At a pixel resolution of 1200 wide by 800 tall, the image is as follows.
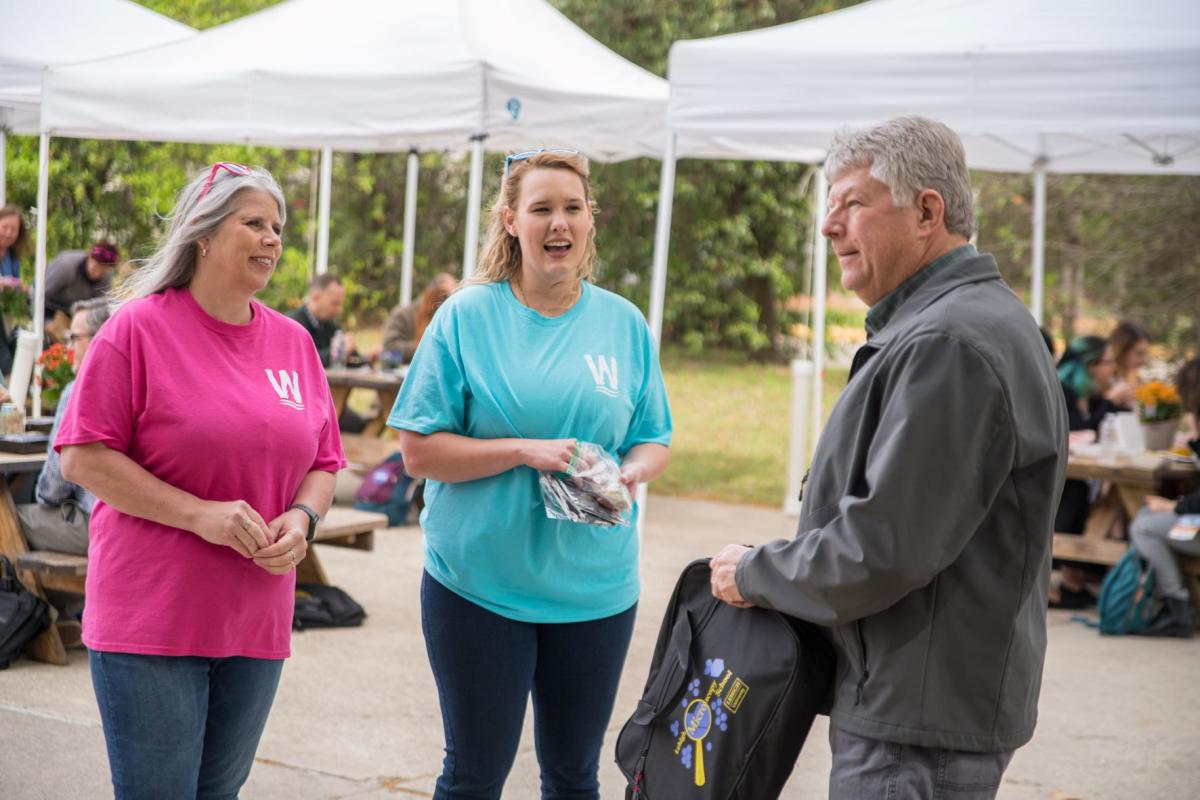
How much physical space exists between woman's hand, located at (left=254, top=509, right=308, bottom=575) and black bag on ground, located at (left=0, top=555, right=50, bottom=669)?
10.3 feet

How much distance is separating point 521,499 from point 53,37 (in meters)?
9.50

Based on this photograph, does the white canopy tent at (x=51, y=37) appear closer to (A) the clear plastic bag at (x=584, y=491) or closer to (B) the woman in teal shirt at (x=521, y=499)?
(B) the woman in teal shirt at (x=521, y=499)

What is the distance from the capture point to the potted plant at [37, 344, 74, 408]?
670 cm

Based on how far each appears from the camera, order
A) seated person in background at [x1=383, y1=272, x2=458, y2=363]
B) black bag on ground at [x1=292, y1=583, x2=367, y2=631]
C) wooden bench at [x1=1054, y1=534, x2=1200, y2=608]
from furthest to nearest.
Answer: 1. seated person in background at [x1=383, y1=272, x2=458, y2=363]
2. wooden bench at [x1=1054, y1=534, x2=1200, y2=608]
3. black bag on ground at [x1=292, y1=583, x2=367, y2=631]

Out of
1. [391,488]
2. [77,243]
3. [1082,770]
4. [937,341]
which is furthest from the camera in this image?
[77,243]

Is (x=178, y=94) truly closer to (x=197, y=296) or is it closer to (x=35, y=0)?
(x=35, y=0)

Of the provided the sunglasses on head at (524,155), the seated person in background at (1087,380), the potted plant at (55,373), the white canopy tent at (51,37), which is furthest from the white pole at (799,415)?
the sunglasses on head at (524,155)

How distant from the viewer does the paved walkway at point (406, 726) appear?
4.57m

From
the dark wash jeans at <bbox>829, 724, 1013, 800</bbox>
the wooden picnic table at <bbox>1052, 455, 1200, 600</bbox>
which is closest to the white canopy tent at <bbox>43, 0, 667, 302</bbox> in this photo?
the wooden picnic table at <bbox>1052, 455, 1200, 600</bbox>

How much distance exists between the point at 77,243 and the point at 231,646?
54.9 feet

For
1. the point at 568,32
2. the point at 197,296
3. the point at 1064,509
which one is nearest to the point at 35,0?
the point at 568,32

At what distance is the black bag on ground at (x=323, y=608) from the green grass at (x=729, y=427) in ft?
18.5

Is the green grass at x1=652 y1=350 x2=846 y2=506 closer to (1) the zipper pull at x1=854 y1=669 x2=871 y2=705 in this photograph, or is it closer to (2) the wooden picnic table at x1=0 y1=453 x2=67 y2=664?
(2) the wooden picnic table at x1=0 y1=453 x2=67 y2=664

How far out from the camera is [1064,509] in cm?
833
